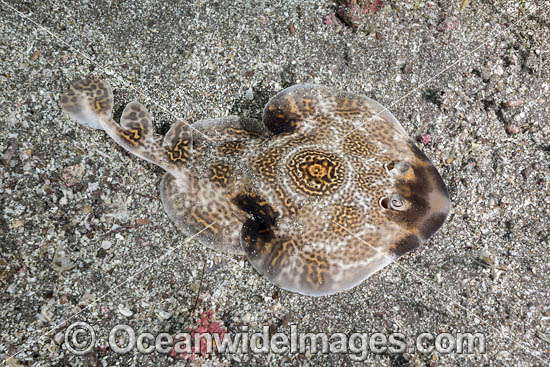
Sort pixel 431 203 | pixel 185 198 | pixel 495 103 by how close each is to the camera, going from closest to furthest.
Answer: pixel 431 203
pixel 185 198
pixel 495 103

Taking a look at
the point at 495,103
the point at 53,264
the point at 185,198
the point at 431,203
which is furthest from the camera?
the point at 495,103

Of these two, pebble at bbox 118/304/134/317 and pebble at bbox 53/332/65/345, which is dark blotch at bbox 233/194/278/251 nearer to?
pebble at bbox 118/304/134/317

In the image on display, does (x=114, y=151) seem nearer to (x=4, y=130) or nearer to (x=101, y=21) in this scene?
(x=4, y=130)

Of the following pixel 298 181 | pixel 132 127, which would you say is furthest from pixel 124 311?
pixel 298 181

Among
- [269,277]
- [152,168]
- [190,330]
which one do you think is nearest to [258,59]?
[152,168]

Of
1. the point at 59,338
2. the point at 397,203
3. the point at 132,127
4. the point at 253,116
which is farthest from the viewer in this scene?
the point at 253,116

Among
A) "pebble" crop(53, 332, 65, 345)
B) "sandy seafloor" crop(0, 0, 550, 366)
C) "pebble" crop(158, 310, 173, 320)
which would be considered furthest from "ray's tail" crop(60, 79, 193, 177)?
"pebble" crop(53, 332, 65, 345)

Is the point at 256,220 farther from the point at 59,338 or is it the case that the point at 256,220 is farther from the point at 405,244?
the point at 59,338

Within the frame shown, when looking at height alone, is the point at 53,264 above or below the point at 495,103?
below
